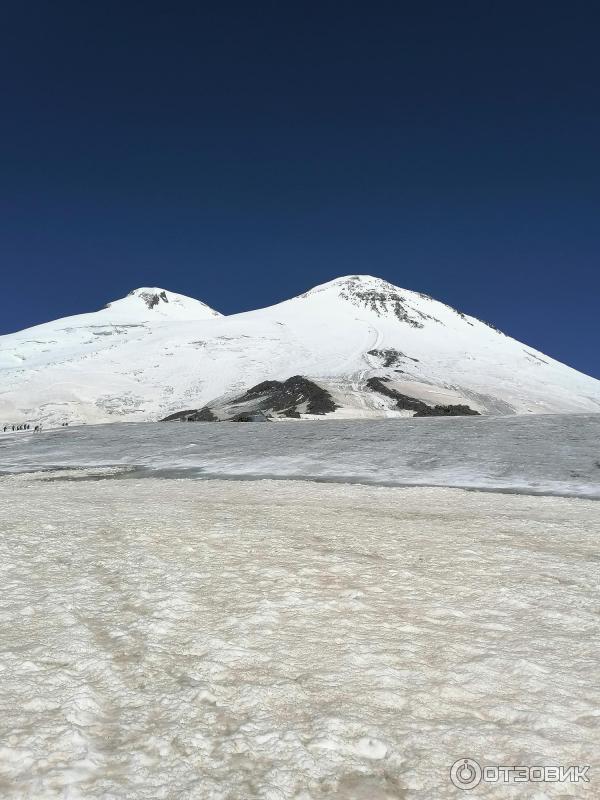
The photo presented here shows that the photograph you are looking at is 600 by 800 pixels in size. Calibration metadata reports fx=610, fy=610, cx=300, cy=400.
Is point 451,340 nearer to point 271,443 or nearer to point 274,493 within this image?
point 271,443

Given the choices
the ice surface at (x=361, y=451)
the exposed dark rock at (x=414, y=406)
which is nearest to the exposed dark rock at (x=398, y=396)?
the exposed dark rock at (x=414, y=406)

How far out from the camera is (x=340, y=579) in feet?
24.5

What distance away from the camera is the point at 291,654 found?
5.17m

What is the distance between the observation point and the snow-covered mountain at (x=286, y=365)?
3221 inches

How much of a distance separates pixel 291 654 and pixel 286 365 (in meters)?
102

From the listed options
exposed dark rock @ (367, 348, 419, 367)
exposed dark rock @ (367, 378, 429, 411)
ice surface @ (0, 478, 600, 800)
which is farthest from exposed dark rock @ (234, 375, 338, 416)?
ice surface @ (0, 478, 600, 800)

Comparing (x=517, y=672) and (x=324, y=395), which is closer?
(x=517, y=672)

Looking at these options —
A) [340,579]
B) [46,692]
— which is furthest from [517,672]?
[46,692]

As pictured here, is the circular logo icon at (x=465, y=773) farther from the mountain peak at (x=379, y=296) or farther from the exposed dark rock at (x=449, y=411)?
the mountain peak at (x=379, y=296)

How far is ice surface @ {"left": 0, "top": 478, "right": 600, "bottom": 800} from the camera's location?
3609 millimetres

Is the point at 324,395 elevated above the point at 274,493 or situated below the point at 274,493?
above

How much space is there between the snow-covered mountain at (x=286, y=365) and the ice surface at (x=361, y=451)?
3325 cm

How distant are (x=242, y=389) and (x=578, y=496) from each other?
262ft

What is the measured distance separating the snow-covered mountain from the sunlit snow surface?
51414mm
